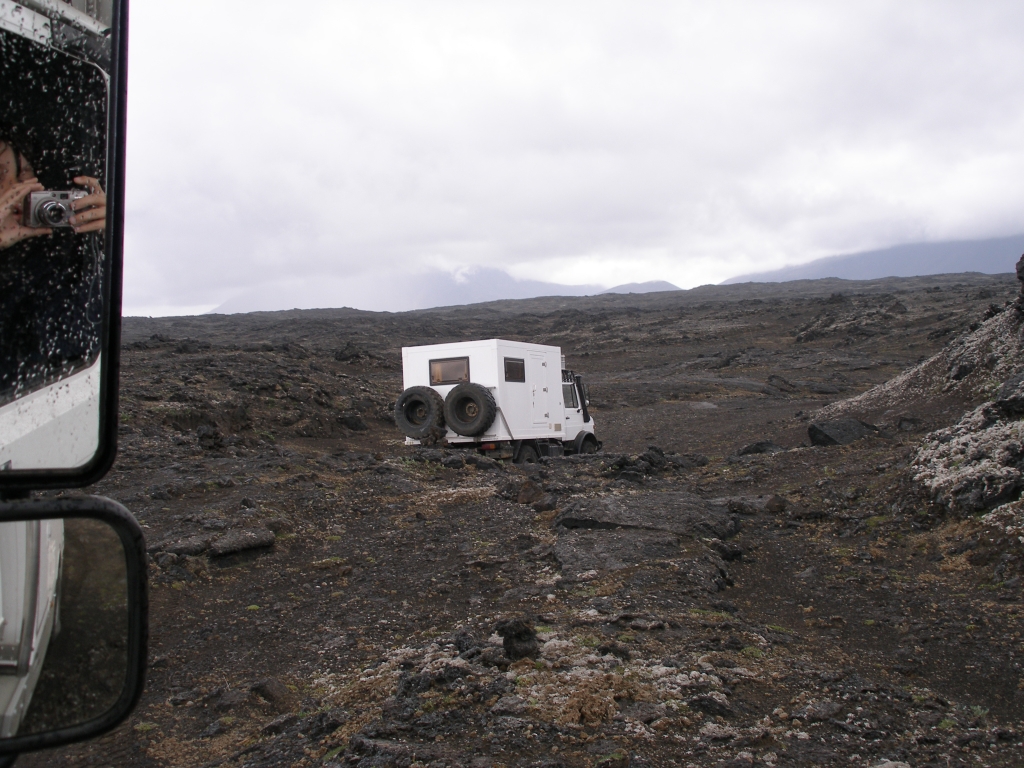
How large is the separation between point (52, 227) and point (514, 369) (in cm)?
1264

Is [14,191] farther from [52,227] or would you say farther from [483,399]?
[483,399]

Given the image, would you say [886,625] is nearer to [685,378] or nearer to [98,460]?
[98,460]

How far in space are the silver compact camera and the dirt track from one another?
8.38 feet

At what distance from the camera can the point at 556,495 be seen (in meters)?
9.66

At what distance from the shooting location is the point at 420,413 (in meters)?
14.1

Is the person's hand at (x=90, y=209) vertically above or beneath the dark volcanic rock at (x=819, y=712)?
above

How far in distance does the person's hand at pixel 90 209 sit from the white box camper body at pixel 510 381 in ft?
38.5

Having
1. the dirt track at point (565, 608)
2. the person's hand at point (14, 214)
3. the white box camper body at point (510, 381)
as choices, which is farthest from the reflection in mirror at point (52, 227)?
the white box camper body at point (510, 381)

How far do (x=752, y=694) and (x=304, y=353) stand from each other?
881 inches

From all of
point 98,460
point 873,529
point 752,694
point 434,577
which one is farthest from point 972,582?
point 98,460

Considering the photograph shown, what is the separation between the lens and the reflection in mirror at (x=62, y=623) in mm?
1390

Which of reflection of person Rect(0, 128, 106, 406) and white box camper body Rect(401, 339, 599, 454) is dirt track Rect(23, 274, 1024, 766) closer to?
white box camper body Rect(401, 339, 599, 454)

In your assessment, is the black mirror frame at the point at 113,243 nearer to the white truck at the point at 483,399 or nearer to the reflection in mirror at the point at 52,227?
the reflection in mirror at the point at 52,227

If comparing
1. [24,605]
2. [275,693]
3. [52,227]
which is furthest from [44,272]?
[275,693]
